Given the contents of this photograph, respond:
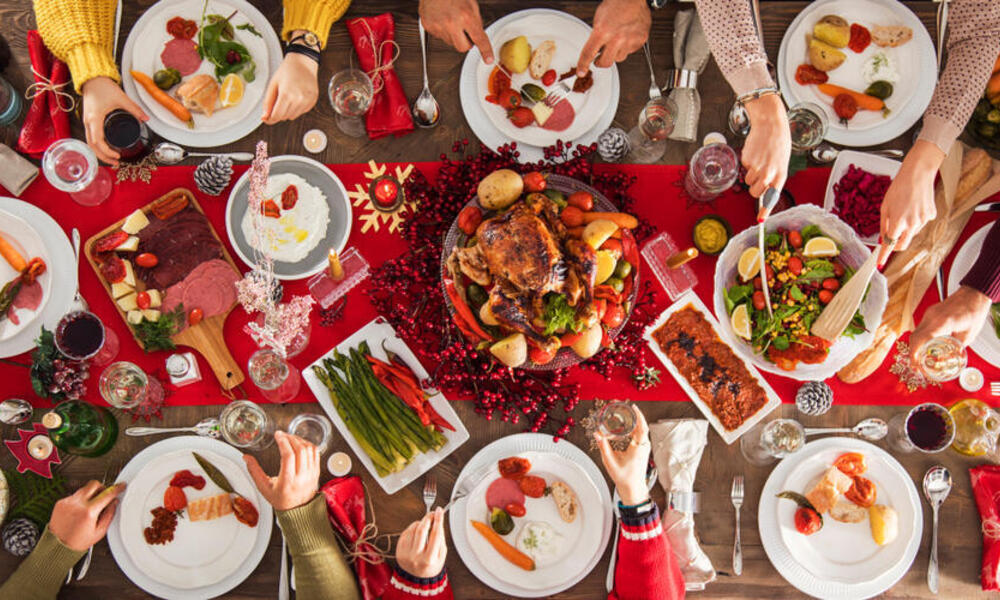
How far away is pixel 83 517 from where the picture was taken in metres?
2.27

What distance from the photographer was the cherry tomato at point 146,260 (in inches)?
93.7

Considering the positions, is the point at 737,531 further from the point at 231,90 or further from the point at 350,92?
the point at 231,90

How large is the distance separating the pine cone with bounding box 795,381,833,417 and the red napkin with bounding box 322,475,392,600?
5.41ft

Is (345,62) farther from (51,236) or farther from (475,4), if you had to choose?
(51,236)

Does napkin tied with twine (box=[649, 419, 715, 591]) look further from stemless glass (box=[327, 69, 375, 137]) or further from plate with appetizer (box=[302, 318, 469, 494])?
stemless glass (box=[327, 69, 375, 137])

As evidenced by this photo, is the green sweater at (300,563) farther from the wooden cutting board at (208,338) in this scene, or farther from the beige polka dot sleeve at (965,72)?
the beige polka dot sleeve at (965,72)

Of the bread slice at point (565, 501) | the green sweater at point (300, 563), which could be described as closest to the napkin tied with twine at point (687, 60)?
the bread slice at point (565, 501)

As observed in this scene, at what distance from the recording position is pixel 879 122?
2.47 m

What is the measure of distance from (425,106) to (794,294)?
149 centimetres

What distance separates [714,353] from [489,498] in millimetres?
990

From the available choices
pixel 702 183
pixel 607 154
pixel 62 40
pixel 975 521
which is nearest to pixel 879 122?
pixel 702 183

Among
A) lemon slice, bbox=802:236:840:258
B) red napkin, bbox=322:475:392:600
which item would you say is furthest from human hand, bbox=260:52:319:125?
lemon slice, bbox=802:236:840:258

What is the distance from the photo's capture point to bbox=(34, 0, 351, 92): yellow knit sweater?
2342 mm

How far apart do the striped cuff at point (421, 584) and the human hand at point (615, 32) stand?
6.06 ft
